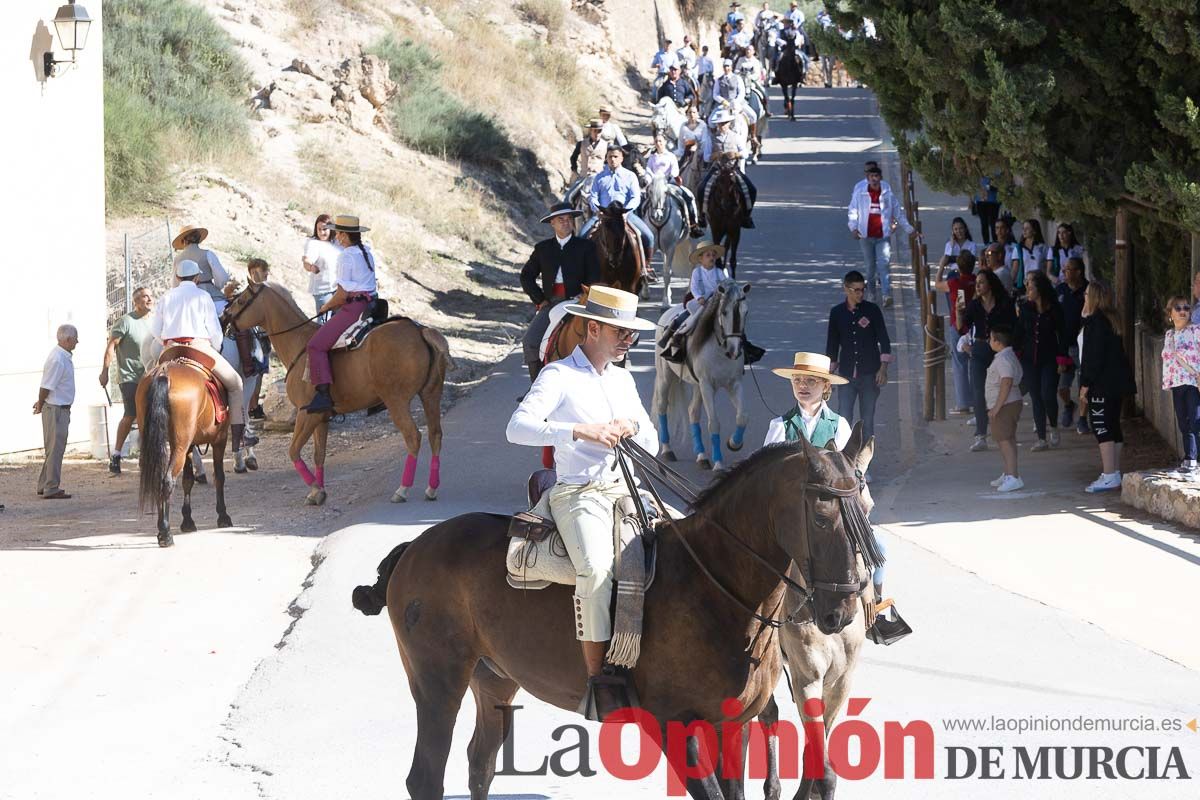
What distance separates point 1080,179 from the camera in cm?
1519

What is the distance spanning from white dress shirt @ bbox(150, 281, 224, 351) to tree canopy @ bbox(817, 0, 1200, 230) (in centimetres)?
752

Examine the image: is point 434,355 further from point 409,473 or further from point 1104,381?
point 1104,381

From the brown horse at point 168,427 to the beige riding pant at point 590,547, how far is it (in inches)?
332

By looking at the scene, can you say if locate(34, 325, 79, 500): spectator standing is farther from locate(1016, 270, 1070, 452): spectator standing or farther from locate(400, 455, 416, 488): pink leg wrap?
locate(1016, 270, 1070, 452): spectator standing

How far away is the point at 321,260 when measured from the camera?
66.2ft

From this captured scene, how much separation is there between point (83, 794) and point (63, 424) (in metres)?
9.93

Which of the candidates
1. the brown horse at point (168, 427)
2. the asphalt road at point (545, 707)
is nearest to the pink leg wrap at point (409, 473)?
the asphalt road at point (545, 707)

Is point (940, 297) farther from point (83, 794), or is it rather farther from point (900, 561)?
point (83, 794)

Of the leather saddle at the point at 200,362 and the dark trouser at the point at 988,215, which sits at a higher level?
the dark trouser at the point at 988,215

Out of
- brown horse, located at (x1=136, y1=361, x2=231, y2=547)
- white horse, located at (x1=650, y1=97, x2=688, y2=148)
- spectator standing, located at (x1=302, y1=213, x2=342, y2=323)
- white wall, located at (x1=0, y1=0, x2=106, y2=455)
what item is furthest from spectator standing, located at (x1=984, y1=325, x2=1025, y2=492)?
white horse, located at (x1=650, y1=97, x2=688, y2=148)

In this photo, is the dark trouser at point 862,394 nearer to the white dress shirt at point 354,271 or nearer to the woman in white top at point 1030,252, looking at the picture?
the woman in white top at point 1030,252

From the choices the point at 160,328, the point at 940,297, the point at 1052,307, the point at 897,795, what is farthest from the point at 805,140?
the point at 897,795

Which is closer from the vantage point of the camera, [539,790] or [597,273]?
[539,790]

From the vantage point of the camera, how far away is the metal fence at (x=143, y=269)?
2333cm
